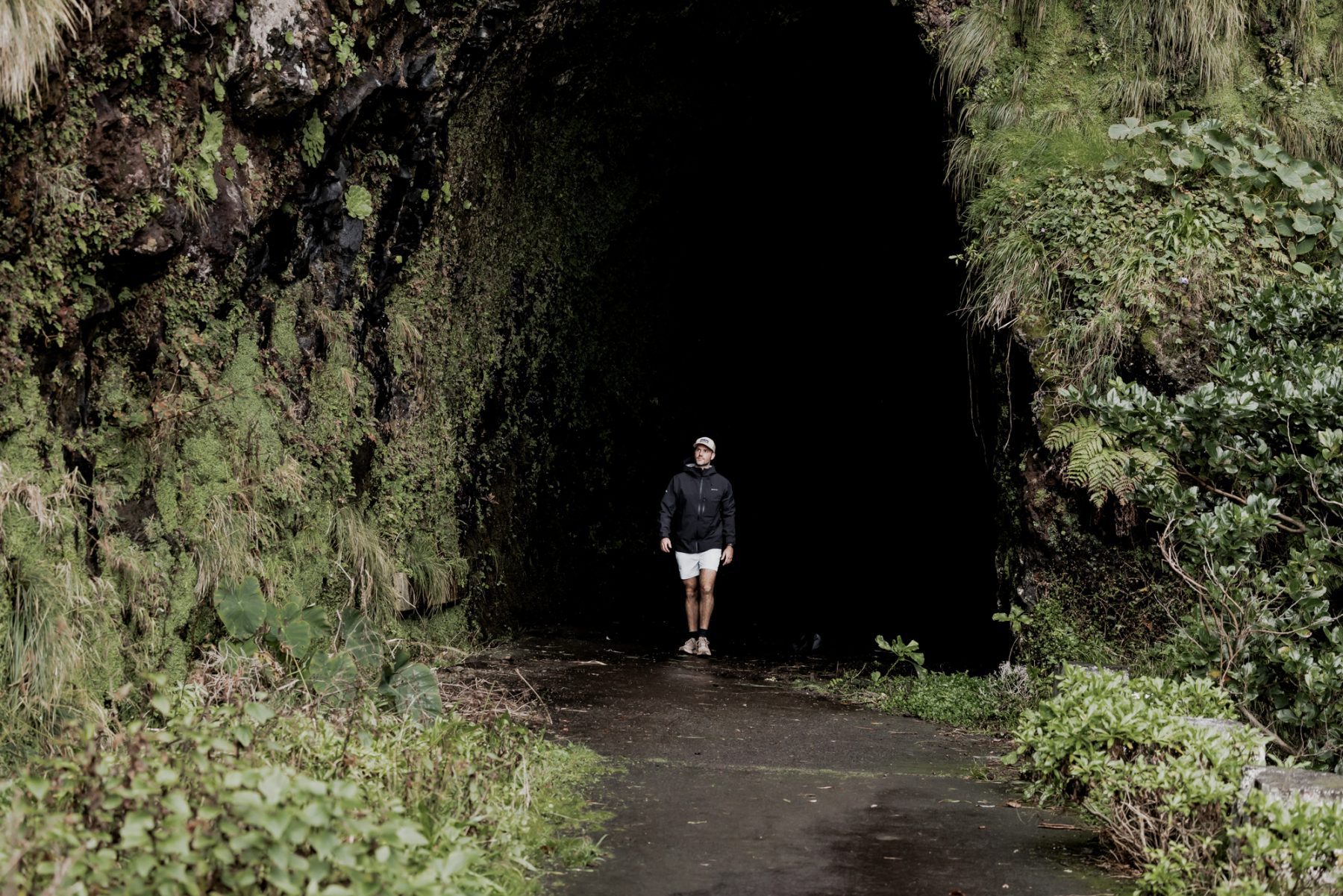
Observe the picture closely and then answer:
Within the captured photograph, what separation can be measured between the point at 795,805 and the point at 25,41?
15.5ft

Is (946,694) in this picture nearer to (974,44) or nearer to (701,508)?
(701,508)

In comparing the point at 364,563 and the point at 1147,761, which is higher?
the point at 364,563

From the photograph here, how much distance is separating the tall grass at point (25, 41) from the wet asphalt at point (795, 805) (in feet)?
13.3

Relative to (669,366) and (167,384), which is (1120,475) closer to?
(167,384)

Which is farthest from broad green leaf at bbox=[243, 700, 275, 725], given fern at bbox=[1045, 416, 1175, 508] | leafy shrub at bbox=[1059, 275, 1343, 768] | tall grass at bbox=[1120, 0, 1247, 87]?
tall grass at bbox=[1120, 0, 1247, 87]

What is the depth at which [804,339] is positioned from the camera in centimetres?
1458

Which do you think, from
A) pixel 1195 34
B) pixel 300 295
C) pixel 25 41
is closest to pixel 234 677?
pixel 25 41

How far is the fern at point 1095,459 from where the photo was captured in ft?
23.7

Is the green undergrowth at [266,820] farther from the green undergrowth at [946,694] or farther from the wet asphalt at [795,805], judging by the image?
the green undergrowth at [946,694]

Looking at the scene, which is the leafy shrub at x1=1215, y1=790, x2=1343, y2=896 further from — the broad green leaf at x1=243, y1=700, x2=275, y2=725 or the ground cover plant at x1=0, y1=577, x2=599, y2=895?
the broad green leaf at x1=243, y1=700, x2=275, y2=725

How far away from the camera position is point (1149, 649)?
7219mm

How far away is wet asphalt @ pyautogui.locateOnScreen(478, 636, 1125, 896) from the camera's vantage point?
429 centimetres

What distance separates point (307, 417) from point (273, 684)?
8.14 ft

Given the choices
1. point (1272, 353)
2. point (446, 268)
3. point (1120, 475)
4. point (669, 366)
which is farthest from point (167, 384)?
point (669, 366)
